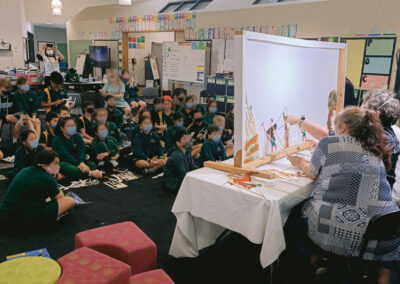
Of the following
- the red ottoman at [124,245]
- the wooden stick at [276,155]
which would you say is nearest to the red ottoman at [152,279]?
the red ottoman at [124,245]

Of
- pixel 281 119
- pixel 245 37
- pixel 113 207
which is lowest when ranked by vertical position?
pixel 113 207

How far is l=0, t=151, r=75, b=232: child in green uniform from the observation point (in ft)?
Answer: 9.18

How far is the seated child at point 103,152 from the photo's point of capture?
14.5 feet

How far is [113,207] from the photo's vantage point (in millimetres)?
3465

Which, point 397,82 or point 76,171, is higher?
point 397,82

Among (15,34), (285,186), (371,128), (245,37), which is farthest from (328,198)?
(15,34)

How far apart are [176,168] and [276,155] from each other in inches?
62.7

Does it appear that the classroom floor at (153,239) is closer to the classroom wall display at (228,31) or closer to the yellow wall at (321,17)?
the classroom wall display at (228,31)

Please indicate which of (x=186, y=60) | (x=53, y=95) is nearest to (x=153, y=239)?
(x=53, y=95)

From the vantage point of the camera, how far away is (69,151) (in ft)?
13.8

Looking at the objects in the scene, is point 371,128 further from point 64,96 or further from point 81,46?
point 81,46

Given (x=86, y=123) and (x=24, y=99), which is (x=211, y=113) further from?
(x=24, y=99)

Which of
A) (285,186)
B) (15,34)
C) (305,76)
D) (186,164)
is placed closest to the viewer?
(285,186)

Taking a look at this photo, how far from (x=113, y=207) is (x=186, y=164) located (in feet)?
3.03
